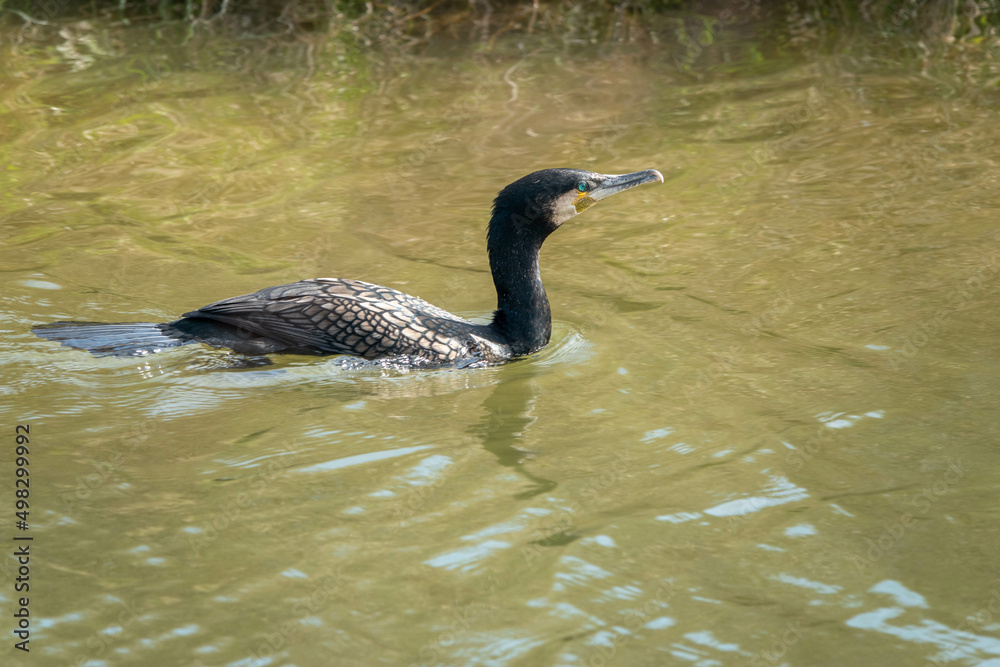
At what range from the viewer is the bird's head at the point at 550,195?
592 centimetres

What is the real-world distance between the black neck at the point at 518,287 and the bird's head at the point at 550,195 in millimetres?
27

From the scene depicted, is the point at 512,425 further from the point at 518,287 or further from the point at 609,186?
the point at 609,186

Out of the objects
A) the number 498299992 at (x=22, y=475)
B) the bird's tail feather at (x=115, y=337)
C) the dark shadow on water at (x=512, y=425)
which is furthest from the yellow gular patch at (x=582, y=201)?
the number 498299992 at (x=22, y=475)

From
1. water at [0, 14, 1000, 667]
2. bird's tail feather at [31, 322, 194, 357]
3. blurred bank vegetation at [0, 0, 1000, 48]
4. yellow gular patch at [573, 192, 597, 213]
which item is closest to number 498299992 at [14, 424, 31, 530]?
water at [0, 14, 1000, 667]

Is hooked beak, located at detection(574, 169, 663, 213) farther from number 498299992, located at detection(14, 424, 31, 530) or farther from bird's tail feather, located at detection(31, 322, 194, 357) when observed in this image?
number 498299992, located at detection(14, 424, 31, 530)

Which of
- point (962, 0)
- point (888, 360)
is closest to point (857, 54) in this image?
point (962, 0)

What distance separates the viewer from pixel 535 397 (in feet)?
17.9

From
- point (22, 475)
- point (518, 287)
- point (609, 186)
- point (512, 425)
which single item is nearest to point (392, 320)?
point (518, 287)

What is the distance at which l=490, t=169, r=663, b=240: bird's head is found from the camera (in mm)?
5922

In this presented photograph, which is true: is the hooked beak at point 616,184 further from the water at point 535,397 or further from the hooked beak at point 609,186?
the water at point 535,397

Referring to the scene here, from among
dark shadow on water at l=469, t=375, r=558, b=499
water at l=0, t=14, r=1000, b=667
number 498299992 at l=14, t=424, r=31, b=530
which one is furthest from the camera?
dark shadow on water at l=469, t=375, r=558, b=499

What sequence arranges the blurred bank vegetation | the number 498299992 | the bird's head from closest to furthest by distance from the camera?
1. the number 498299992
2. the bird's head
3. the blurred bank vegetation

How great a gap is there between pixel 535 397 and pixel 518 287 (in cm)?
80

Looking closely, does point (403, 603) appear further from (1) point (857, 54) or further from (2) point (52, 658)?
(1) point (857, 54)
